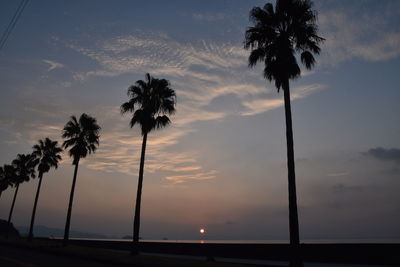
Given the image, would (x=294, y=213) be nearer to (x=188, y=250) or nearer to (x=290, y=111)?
(x=290, y=111)

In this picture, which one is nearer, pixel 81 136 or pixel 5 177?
pixel 81 136

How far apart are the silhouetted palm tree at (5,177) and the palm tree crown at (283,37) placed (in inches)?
2546

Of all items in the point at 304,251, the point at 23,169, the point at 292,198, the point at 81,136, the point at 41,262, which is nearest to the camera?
the point at 292,198

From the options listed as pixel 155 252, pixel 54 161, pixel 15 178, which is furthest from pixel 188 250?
pixel 15 178

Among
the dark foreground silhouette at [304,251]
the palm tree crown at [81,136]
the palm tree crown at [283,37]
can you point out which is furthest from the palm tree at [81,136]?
the palm tree crown at [283,37]

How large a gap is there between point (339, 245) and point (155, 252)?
21121 mm

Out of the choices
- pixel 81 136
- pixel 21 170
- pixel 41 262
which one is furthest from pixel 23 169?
pixel 41 262

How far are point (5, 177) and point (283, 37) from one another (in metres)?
72.5

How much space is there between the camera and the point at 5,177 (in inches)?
2795

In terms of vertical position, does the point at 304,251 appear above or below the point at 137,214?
below

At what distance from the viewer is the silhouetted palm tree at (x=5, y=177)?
68881 millimetres

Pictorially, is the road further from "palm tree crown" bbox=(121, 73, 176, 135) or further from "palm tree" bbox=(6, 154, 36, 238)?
"palm tree" bbox=(6, 154, 36, 238)

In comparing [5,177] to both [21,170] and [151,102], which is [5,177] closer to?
[21,170]

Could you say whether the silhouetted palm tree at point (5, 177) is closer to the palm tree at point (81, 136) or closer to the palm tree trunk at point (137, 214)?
the palm tree at point (81, 136)
